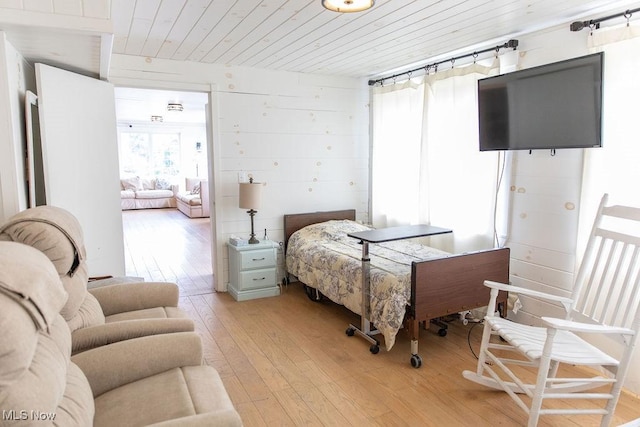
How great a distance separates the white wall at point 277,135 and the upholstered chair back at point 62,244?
2.32 metres

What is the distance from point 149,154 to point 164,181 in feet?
3.36

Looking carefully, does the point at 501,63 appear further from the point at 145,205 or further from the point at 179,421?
the point at 145,205

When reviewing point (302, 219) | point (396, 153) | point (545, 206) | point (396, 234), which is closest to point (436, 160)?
point (396, 153)

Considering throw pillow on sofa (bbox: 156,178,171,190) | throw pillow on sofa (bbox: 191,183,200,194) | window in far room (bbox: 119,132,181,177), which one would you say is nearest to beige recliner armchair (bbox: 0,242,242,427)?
throw pillow on sofa (bbox: 191,183,200,194)

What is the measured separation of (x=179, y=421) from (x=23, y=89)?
2.12m

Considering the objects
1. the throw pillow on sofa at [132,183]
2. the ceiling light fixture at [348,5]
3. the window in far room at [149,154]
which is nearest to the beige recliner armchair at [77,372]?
the ceiling light fixture at [348,5]

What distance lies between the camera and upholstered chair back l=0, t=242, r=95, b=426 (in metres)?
0.94

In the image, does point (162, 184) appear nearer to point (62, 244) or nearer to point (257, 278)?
point (257, 278)

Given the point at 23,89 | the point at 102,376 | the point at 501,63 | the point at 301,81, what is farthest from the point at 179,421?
the point at 301,81

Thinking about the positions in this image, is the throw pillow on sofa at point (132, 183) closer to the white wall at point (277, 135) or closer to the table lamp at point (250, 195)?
the white wall at point (277, 135)

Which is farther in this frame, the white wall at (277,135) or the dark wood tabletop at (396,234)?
the white wall at (277,135)

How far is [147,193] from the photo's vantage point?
1128 centimetres

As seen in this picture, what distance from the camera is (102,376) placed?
62.1 inches

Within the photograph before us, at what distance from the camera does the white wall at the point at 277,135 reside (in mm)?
4098
